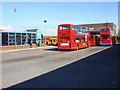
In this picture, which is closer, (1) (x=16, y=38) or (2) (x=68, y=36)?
(2) (x=68, y=36)

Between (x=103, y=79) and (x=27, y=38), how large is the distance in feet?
95.4

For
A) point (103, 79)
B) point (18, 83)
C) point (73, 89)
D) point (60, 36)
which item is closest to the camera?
point (73, 89)

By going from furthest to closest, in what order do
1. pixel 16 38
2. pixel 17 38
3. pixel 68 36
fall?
pixel 17 38, pixel 16 38, pixel 68 36

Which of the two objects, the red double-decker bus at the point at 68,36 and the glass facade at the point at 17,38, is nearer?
the red double-decker bus at the point at 68,36

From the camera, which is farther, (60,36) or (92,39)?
(92,39)

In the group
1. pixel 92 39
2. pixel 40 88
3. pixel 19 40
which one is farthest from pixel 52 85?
pixel 92 39

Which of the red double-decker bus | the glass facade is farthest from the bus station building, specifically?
the red double-decker bus

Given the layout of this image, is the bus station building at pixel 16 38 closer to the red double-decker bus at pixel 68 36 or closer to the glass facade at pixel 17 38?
the glass facade at pixel 17 38

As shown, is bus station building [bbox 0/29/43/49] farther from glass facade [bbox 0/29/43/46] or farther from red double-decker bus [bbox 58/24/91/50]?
red double-decker bus [bbox 58/24/91/50]

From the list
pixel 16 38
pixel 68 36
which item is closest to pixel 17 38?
pixel 16 38

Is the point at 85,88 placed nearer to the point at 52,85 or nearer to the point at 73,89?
the point at 73,89

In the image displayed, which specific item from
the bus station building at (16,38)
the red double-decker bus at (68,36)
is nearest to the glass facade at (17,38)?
the bus station building at (16,38)

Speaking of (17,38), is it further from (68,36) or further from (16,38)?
(68,36)

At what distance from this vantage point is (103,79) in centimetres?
709
